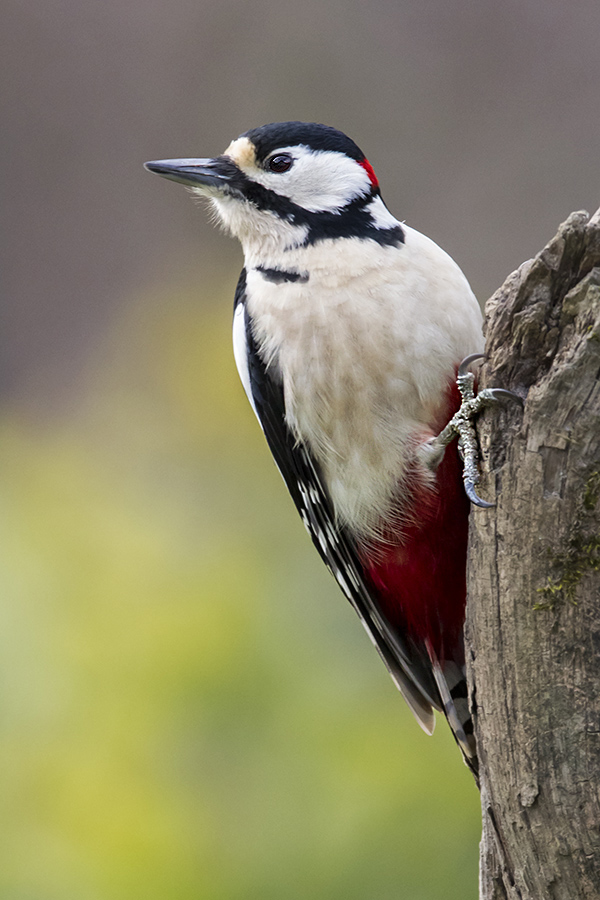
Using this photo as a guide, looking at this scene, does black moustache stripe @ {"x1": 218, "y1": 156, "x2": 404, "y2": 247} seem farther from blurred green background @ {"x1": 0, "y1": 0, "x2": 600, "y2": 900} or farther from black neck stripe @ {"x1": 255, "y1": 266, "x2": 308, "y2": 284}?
blurred green background @ {"x1": 0, "y1": 0, "x2": 600, "y2": 900}

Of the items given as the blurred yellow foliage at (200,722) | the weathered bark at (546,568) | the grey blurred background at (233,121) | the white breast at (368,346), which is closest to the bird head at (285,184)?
the white breast at (368,346)

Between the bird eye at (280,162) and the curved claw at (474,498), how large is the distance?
95 cm

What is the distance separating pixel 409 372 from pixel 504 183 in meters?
3.24

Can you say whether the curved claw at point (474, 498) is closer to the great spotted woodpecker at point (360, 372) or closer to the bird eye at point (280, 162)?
the great spotted woodpecker at point (360, 372)

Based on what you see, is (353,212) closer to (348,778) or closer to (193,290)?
(348,778)

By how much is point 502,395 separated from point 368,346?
399 millimetres

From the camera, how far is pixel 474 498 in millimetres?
1672

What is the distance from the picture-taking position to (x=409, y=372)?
6.39 ft

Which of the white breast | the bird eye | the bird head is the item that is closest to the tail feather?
the white breast

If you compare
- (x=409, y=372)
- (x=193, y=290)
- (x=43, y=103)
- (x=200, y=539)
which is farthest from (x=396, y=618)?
(x=43, y=103)

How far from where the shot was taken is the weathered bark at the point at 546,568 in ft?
5.06

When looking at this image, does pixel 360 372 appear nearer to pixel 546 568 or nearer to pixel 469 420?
pixel 469 420

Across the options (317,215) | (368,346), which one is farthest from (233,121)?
(368,346)

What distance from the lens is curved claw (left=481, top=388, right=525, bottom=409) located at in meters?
1.62
